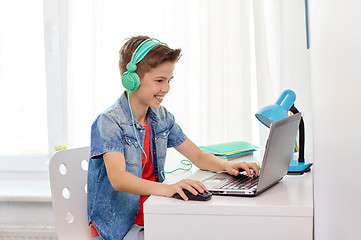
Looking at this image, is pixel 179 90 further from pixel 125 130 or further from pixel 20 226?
pixel 20 226

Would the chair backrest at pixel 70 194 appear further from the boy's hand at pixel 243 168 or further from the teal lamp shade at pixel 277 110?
the teal lamp shade at pixel 277 110

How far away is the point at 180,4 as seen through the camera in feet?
6.95

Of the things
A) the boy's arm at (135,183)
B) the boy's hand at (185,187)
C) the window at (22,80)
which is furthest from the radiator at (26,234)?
the boy's hand at (185,187)

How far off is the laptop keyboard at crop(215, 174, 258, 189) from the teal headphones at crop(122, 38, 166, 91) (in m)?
0.38

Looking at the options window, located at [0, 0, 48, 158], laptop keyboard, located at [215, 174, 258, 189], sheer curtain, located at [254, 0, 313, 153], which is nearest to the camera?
laptop keyboard, located at [215, 174, 258, 189]

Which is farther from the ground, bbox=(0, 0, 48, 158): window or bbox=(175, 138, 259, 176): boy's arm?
bbox=(0, 0, 48, 158): window

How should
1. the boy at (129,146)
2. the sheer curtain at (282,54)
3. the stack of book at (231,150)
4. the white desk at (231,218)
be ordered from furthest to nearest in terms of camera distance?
the sheer curtain at (282,54) < the stack of book at (231,150) < the boy at (129,146) < the white desk at (231,218)

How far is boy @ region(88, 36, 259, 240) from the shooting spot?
1.23 m

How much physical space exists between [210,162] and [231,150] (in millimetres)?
217

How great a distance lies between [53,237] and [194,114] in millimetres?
935

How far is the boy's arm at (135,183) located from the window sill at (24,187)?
109cm

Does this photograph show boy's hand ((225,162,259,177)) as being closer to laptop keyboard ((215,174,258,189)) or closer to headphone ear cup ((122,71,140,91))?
laptop keyboard ((215,174,258,189))

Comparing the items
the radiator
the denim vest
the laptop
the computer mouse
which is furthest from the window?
the computer mouse

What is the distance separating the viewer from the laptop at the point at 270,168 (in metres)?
0.95
